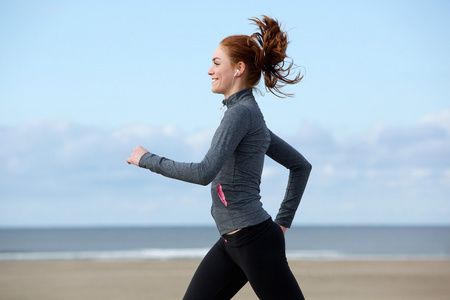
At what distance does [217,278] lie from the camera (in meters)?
2.36

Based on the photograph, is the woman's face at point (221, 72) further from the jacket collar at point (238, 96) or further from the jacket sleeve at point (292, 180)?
the jacket sleeve at point (292, 180)

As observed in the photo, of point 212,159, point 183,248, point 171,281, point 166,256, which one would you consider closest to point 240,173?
point 212,159

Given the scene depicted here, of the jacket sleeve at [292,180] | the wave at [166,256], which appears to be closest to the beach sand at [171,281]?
the wave at [166,256]

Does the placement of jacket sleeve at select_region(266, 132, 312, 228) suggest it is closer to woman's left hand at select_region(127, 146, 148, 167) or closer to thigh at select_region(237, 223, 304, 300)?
thigh at select_region(237, 223, 304, 300)

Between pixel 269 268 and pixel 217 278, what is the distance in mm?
292

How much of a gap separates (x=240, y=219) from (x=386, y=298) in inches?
259

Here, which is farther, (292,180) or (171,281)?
(171,281)

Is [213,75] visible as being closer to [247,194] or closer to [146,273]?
[247,194]

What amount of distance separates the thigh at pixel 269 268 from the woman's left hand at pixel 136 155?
0.51 meters

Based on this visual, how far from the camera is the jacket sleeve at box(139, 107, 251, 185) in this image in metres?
2.02

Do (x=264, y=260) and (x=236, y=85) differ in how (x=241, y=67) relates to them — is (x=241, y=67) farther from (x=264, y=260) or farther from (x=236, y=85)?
(x=264, y=260)

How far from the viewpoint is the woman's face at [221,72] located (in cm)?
228

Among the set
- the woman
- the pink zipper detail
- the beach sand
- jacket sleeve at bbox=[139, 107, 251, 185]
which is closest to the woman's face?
the woman

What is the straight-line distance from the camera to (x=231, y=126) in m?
2.10
